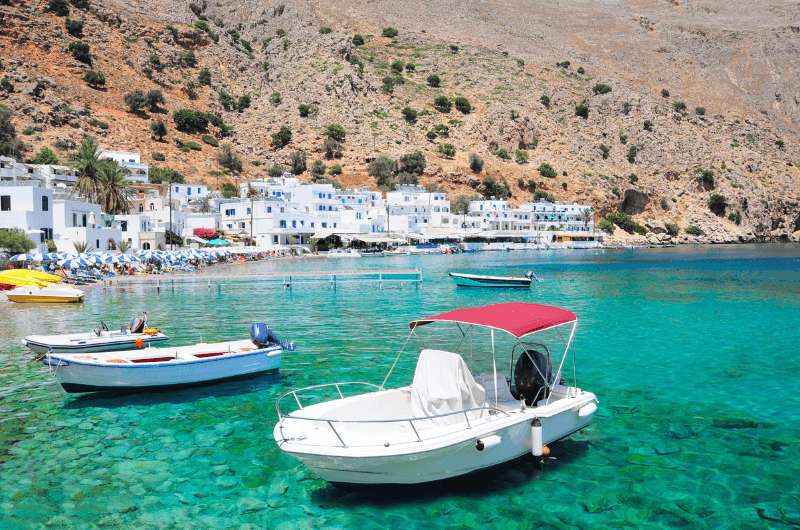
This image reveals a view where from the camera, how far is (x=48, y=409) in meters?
15.1

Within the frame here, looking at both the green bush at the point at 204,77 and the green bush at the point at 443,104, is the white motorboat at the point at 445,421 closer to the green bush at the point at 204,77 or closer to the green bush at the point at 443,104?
the green bush at the point at 204,77

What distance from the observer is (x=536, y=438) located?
10.7 metres

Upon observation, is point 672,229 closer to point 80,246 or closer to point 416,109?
point 416,109

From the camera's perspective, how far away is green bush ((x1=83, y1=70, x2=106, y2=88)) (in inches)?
4609

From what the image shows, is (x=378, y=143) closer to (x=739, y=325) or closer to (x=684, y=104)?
(x=684, y=104)

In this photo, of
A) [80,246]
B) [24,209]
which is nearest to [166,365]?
[24,209]

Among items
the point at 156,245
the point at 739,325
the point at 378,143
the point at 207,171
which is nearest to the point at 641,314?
the point at 739,325

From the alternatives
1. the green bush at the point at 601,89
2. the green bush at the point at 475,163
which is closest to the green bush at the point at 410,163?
the green bush at the point at 475,163

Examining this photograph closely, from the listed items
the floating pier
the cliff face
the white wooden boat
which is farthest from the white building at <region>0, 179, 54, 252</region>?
the cliff face

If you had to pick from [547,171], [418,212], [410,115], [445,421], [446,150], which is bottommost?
[445,421]

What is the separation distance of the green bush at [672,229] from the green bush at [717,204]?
429 inches

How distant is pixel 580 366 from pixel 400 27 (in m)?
176

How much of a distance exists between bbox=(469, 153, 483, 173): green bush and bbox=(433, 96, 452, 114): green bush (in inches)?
716

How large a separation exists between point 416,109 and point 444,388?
5366 inches
